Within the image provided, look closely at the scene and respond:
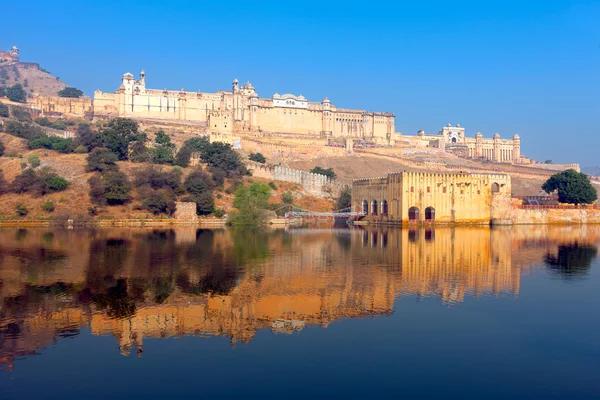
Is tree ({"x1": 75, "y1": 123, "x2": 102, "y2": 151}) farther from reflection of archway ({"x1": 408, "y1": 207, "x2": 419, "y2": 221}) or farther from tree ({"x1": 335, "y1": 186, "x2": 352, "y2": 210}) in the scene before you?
reflection of archway ({"x1": 408, "y1": 207, "x2": 419, "y2": 221})

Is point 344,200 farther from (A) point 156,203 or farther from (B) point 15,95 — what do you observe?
(B) point 15,95

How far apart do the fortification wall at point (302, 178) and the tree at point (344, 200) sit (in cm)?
167

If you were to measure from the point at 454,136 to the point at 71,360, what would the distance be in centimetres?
9951

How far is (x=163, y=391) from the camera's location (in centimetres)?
784

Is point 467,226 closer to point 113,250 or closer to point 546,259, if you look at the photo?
point 546,259

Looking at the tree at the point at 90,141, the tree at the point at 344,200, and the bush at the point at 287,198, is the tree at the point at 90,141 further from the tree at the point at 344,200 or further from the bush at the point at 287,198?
the tree at the point at 344,200

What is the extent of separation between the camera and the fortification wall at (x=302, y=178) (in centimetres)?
5400

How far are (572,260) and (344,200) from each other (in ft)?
102

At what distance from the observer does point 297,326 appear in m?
11.1

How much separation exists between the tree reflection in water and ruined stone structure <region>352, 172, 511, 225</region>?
13.6 metres

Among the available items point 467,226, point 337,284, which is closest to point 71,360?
point 337,284

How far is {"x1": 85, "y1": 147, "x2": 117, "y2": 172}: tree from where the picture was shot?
43.8 meters

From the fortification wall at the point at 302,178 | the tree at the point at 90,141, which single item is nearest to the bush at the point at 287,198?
the fortification wall at the point at 302,178

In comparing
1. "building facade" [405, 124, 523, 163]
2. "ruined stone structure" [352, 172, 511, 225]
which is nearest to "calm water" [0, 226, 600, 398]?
"ruined stone structure" [352, 172, 511, 225]
